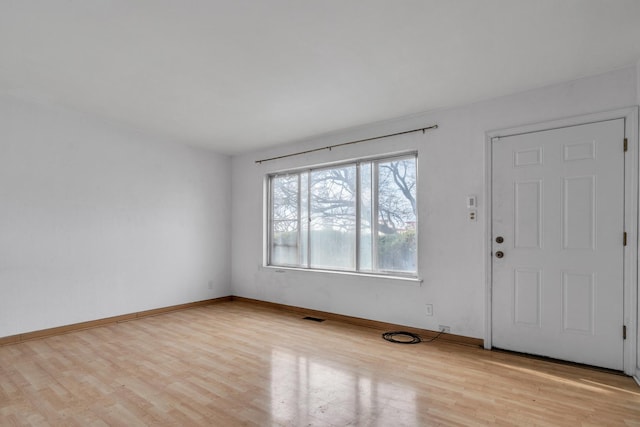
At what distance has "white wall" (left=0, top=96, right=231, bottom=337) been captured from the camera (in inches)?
152

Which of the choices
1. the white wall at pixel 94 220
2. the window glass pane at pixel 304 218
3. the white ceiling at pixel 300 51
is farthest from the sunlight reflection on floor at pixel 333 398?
the white wall at pixel 94 220

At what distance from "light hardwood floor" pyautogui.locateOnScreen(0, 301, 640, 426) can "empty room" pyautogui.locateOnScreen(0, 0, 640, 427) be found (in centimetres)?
3

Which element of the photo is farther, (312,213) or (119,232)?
(312,213)

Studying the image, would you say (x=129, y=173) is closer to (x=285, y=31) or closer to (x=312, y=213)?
(x=312, y=213)

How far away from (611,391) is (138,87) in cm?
486

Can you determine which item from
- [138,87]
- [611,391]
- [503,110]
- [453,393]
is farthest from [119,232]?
[611,391]

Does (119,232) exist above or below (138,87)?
below

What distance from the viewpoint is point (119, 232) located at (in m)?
4.73

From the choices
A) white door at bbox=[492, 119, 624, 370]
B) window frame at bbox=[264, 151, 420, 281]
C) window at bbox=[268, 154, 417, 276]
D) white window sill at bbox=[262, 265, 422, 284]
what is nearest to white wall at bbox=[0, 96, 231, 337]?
window frame at bbox=[264, 151, 420, 281]

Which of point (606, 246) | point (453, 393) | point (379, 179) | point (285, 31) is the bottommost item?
point (453, 393)

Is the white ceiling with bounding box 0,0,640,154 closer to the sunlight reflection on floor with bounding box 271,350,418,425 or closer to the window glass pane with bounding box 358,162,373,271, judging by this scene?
the window glass pane with bounding box 358,162,373,271

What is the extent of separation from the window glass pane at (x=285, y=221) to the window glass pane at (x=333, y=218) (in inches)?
14.1

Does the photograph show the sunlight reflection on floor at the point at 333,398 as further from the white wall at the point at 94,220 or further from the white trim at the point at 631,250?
the white wall at the point at 94,220

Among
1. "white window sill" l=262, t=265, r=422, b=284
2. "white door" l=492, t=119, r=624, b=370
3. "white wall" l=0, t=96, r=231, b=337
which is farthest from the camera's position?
"white window sill" l=262, t=265, r=422, b=284
